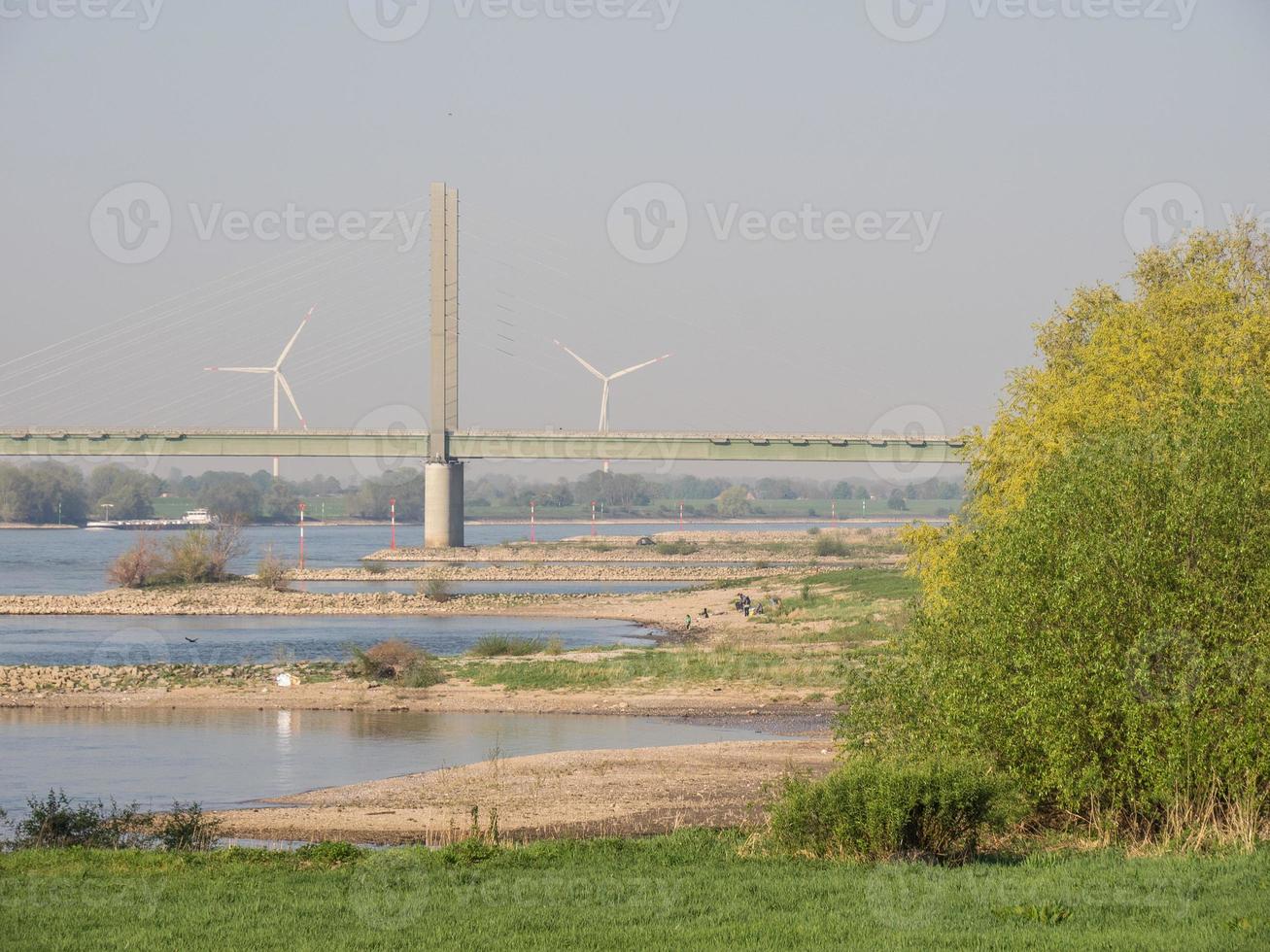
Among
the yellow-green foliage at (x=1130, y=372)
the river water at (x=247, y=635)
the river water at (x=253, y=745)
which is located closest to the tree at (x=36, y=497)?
the river water at (x=247, y=635)

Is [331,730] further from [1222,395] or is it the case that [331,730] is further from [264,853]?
[1222,395]

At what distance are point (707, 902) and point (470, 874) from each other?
277cm

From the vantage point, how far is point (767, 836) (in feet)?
51.5

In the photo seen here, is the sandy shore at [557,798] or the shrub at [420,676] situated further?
the shrub at [420,676]

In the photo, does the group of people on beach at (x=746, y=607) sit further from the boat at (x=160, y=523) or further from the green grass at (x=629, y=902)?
the boat at (x=160, y=523)

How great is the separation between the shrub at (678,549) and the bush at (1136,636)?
97.5m

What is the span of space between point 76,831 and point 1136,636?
12.4 m

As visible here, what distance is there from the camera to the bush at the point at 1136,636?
15.1 m

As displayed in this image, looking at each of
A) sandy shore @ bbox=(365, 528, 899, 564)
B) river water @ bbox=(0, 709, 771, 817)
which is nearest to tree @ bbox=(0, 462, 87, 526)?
sandy shore @ bbox=(365, 528, 899, 564)

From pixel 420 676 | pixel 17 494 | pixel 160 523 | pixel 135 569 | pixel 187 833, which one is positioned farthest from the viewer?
pixel 17 494

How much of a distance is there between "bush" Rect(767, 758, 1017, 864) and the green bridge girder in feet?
257

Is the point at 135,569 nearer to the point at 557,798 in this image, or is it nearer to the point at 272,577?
the point at 272,577

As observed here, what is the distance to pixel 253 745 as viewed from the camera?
1148 inches

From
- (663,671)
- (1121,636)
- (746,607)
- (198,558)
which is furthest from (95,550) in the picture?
(1121,636)
